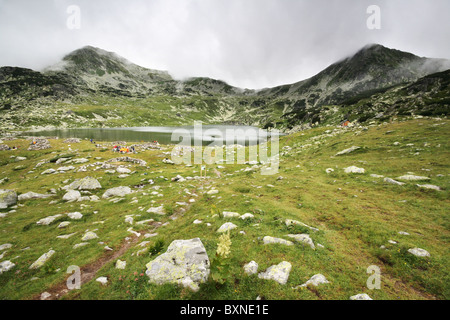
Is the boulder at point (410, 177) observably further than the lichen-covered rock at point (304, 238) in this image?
Yes

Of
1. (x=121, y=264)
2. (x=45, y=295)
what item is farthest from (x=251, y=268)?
(x=45, y=295)

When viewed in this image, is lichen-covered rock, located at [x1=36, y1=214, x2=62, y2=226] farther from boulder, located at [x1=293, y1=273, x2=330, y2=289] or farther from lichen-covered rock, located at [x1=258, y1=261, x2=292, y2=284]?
boulder, located at [x1=293, y1=273, x2=330, y2=289]

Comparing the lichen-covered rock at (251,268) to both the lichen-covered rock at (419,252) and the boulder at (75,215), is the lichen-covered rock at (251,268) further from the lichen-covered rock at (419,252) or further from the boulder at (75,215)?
the boulder at (75,215)

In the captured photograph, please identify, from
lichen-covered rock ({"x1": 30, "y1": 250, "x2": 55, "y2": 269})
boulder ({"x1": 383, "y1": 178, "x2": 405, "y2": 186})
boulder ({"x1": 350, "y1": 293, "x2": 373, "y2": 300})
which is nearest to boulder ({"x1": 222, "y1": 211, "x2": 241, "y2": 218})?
boulder ({"x1": 350, "y1": 293, "x2": 373, "y2": 300})

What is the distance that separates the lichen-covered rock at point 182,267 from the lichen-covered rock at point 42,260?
8.63 m

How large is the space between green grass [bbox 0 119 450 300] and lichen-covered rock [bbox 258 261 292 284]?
29 centimetres

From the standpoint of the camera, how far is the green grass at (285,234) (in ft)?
25.8

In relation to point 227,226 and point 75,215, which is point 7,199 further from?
point 227,226

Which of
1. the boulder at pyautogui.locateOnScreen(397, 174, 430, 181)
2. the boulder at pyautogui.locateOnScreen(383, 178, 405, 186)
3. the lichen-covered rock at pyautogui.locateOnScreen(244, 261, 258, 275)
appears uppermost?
the boulder at pyautogui.locateOnScreen(397, 174, 430, 181)

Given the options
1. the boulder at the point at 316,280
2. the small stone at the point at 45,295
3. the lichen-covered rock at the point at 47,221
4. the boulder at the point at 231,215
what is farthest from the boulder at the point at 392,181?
the lichen-covered rock at the point at 47,221

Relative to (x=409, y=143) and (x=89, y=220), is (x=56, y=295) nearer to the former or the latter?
(x=89, y=220)

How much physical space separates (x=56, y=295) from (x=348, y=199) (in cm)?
2330

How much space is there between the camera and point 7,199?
21.8m

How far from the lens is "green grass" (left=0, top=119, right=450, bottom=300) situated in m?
7.86
